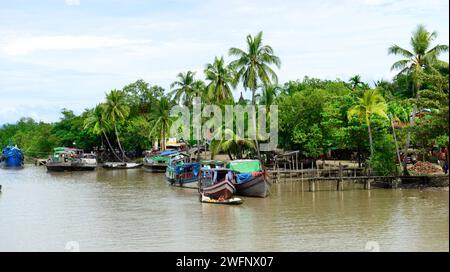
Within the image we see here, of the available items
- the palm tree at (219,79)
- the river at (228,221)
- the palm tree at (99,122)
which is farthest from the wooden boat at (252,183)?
the palm tree at (99,122)

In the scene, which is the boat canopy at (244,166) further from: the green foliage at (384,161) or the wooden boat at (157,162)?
the wooden boat at (157,162)

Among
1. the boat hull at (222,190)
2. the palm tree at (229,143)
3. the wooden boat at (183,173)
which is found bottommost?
the boat hull at (222,190)

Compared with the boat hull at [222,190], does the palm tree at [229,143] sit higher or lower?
higher

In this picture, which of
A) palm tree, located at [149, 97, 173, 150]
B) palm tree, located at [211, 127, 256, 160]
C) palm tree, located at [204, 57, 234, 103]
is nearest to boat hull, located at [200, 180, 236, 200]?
palm tree, located at [211, 127, 256, 160]

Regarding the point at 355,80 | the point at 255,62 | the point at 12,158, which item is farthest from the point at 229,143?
the point at 12,158

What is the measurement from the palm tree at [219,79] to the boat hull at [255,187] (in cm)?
2115

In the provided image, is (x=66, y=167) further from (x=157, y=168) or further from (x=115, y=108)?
(x=157, y=168)

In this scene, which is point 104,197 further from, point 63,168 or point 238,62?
point 63,168

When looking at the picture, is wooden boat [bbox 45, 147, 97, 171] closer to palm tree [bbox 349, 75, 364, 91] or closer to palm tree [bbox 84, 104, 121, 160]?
palm tree [bbox 84, 104, 121, 160]

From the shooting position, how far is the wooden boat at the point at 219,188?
2875cm

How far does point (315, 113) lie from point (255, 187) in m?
15.9

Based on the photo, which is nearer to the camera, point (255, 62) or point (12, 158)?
point (255, 62)

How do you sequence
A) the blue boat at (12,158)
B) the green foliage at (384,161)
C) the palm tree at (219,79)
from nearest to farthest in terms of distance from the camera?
the green foliage at (384,161)
the palm tree at (219,79)
the blue boat at (12,158)

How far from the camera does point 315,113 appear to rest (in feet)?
150
